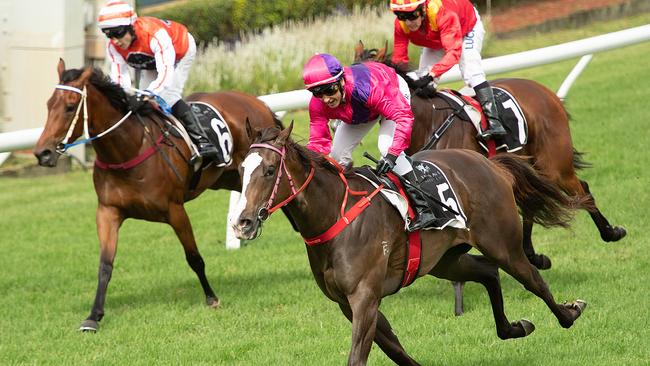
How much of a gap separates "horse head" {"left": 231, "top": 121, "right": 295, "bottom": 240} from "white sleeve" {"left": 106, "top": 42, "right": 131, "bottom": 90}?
321 centimetres

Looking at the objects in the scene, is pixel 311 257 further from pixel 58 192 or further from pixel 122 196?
pixel 58 192

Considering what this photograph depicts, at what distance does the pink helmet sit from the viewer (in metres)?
5.44

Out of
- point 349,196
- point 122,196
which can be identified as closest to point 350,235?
point 349,196

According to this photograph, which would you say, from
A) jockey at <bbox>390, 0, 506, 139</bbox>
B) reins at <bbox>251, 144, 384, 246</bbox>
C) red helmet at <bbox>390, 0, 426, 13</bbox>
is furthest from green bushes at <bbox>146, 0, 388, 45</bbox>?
reins at <bbox>251, 144, 384, 246</bbox>

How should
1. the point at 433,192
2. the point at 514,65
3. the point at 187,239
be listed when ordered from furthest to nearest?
the point at 514,65, the point at 187,239, the point at 433,192

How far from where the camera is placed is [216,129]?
8.41 meters

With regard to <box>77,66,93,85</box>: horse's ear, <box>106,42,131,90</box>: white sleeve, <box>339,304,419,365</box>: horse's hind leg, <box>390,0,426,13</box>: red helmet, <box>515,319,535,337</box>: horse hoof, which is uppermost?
<box>390,0,426,13</box>: red helmet

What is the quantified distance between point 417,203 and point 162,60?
114 inches

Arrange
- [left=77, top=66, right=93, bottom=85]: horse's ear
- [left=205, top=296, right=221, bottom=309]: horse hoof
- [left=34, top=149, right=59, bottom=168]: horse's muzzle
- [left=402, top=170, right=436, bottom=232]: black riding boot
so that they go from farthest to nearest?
[left=205, top=296, right=221, bottom=309]: horse hoof → [left=77, top=66, right=93, bottom=85]: horse's ear → [left=34, top=149, right=59, bottom=168]: horse's muzzle → [left=402, top=170, right=436, bottom=232]: black riding boot

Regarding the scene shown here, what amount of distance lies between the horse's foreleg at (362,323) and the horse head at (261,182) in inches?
22.1

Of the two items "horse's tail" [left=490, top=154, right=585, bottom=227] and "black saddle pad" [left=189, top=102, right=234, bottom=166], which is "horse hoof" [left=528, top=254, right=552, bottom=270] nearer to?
"horse's tail" [left=490, top=154, right=585, bottom=227]

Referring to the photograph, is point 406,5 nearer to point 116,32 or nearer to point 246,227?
point 116,32

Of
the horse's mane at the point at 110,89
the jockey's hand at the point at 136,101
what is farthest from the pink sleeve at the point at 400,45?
the horse's mane at the point at 110,89

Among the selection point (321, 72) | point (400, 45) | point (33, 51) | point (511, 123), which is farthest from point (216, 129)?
point (33, 51)
